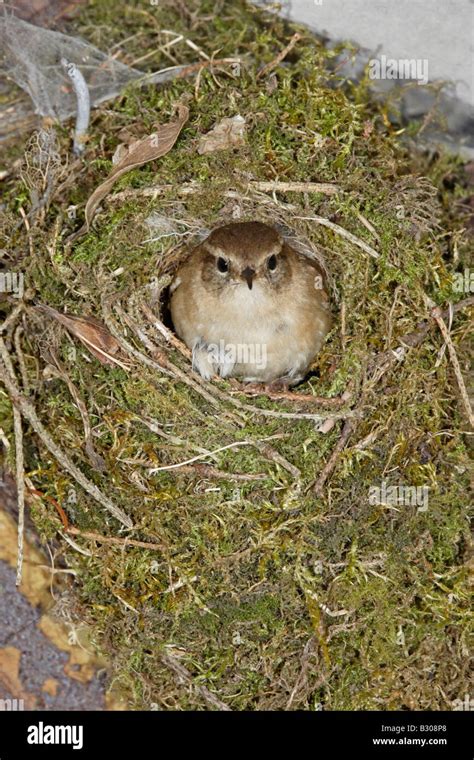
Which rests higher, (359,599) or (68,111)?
(68,111)

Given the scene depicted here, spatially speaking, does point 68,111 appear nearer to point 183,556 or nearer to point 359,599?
point 183,556

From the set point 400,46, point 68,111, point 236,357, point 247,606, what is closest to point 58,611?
point 247,606

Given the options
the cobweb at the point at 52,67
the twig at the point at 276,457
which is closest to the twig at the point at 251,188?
the cobweb at the point at 52,67

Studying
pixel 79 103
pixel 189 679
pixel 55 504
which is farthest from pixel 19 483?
pixel 79 103

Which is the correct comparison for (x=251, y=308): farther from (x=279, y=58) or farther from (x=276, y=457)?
(x=279, y=58)

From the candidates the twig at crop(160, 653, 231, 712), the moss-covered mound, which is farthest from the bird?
the twig at crop(160, 653, 231, 712)

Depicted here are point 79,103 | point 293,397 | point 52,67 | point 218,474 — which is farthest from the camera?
point 52,67
